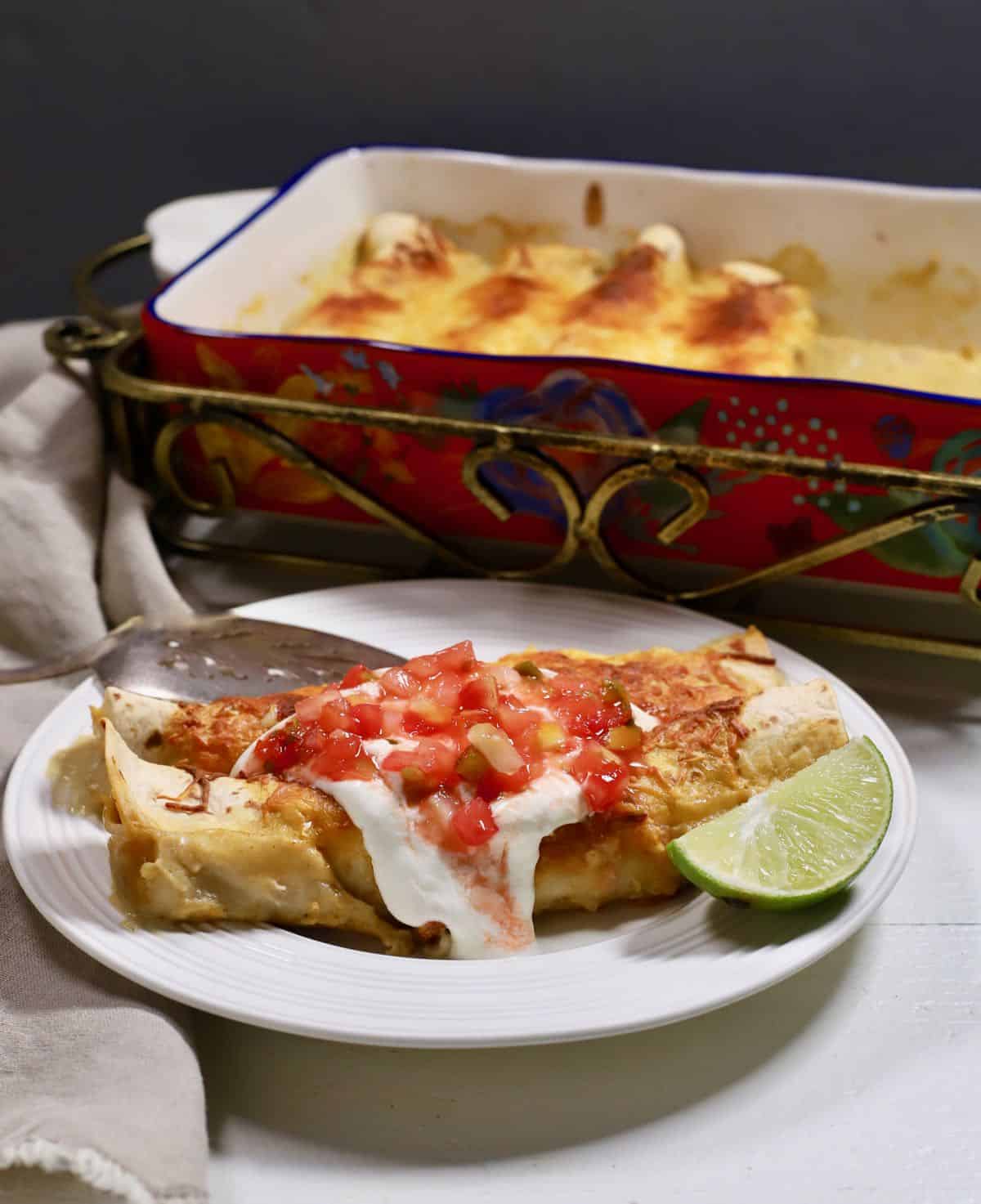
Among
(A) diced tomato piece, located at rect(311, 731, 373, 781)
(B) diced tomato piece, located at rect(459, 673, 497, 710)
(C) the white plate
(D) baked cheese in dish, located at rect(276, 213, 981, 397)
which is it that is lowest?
(C) the white plate

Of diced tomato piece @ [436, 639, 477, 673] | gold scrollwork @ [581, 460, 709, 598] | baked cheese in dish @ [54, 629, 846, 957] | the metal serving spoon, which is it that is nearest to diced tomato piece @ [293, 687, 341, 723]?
baked cheese in dish @ [54, 629, 846, 957]

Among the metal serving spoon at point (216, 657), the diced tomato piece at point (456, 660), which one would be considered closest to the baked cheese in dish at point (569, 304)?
the metal serving spoon at point (216, 657)

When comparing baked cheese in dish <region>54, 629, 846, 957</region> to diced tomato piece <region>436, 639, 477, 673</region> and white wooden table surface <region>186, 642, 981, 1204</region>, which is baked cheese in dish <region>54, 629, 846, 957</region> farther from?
white wooden table surface <region>186, 642, 981, 1204</region>

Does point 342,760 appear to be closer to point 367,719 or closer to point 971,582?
point 367,719

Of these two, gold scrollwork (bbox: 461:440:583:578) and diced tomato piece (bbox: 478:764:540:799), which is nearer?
diced tomato piece (bbox: 478:764:540:799)

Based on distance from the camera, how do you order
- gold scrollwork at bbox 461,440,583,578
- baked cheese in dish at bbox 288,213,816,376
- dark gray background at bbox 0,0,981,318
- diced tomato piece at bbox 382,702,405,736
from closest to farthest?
diced tomato piece at bbox 382,702,405,736 < gold scrollwork at bbox 461,440,583,578 < baked cheese in dish at bbox 288,213,816,376 < dark gray background at bbox 0,0,981,318

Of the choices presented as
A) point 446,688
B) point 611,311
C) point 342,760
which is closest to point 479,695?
point 446,688

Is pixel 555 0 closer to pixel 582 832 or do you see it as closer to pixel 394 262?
pixel 394 262

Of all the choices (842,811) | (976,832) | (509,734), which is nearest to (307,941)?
(509,734)

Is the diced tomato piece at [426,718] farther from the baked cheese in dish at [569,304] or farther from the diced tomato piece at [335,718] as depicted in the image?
the baked cheese in dish at [569,304]
